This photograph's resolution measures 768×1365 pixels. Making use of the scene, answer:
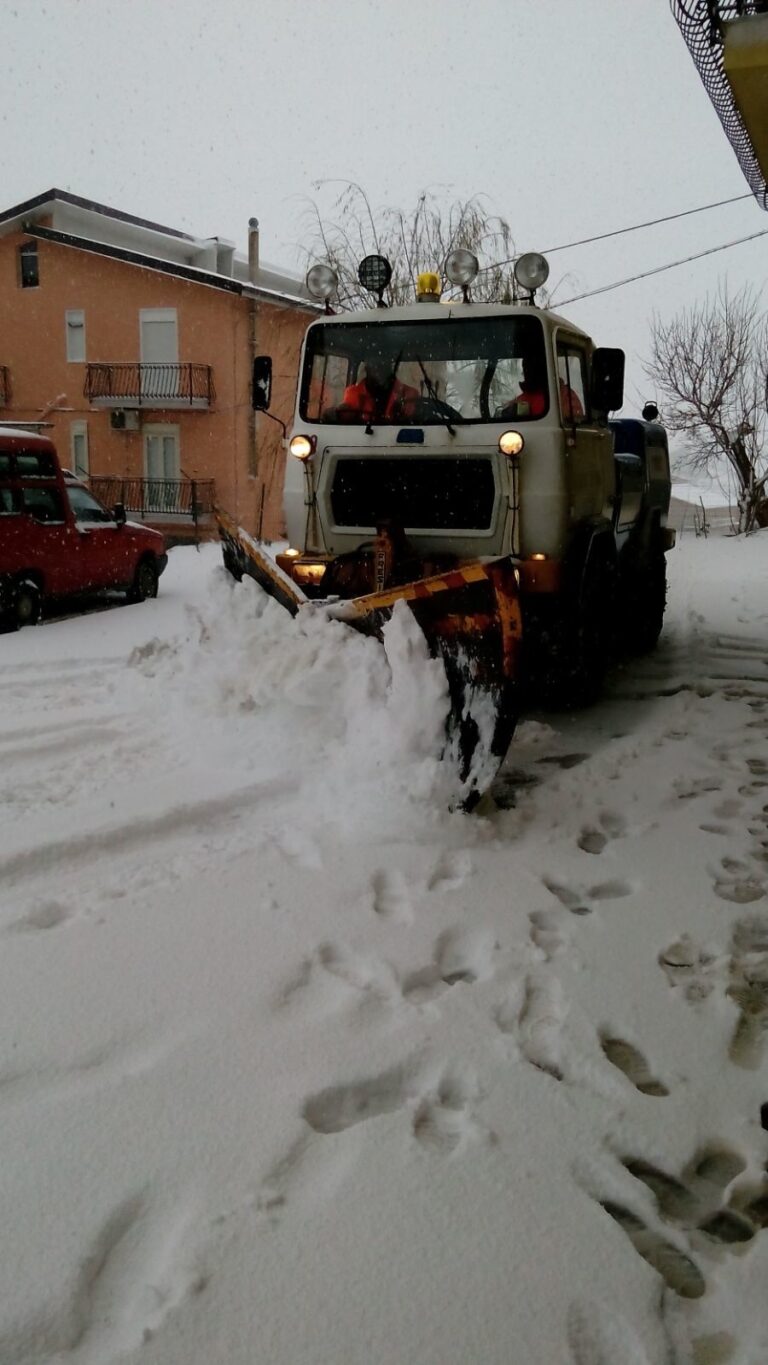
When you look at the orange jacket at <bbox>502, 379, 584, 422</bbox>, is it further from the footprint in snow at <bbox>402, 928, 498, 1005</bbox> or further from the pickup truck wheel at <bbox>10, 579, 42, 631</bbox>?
the pickup truck wheel at <bbox>10, 579, 42, 631</bbox>

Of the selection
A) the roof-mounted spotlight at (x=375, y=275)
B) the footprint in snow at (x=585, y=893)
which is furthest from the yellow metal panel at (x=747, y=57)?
the footprint in snow at (x=585, y=893)

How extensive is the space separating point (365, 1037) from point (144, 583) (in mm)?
9432

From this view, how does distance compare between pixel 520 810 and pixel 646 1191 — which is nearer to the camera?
pixel 646 1191

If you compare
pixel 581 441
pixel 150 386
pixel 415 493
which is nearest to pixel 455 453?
pixel 415 493

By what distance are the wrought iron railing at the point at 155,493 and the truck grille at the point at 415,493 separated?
67.7 ft

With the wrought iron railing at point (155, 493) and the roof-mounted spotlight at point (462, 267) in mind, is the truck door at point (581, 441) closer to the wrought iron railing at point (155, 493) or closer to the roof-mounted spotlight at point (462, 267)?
the roof-mounted spotlight at point (462, 267)

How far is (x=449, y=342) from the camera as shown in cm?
577

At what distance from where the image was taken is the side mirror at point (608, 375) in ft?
19.8

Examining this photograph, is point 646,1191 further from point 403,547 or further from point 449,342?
point 449,342

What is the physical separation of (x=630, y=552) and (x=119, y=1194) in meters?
6.57

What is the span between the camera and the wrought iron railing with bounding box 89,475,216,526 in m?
26.2

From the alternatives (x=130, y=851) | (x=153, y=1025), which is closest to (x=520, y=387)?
(x=130, y=851)

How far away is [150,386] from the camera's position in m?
27.0

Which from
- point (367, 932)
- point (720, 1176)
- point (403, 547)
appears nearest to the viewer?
point (720, 1176)
